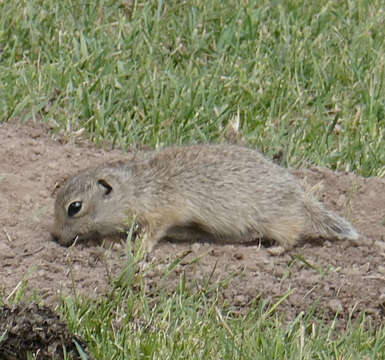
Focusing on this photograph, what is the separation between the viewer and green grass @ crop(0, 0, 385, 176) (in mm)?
7125

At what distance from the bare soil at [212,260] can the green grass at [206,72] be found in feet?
2.13

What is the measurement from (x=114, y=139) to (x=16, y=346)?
2971 mm

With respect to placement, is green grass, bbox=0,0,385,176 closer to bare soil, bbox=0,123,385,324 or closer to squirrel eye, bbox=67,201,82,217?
bare soil, bbox=0,123,385,324

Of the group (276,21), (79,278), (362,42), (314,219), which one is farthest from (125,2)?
(79,278)

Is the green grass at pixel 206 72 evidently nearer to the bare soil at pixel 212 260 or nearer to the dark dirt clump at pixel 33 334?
the bare soil at pixel 212 260

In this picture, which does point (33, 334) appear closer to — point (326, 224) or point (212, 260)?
point (212, 260)

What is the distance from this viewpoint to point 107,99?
735 centimetres

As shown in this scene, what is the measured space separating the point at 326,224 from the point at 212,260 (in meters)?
0.88

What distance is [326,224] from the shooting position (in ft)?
19.5

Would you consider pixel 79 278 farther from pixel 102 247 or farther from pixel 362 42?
pixel 362 42

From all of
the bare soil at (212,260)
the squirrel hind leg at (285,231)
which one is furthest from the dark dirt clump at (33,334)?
the squirrel hind leg at (285,231)

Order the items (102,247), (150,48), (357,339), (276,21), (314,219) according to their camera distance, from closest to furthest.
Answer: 1. (357,339)
2. (102,247)
3. (314,219)
4. (150,48)
5. (276,21)

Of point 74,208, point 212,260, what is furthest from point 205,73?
point 212,260

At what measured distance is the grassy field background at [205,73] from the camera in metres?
7.12
